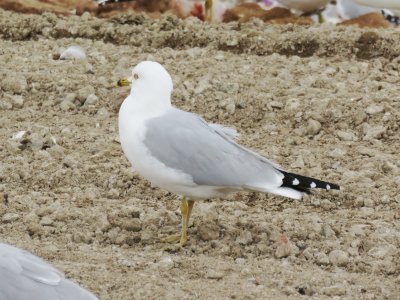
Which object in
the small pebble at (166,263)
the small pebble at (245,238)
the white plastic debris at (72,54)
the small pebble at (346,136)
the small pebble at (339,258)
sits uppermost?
the white plastic debris at (72,54)

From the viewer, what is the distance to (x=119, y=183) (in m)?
4.88

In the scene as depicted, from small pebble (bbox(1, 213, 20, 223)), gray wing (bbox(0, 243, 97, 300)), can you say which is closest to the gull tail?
small pebble (bbox(1, 213, 20, 223))

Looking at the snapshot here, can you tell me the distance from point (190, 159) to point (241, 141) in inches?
46.5

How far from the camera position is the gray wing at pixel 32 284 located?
3.14m

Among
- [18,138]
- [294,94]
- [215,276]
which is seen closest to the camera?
[215,276]

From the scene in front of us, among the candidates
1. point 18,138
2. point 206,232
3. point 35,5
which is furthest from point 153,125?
point 35,5

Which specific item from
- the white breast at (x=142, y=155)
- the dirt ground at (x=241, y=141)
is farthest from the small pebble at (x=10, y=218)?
the white breast at (x=142, y=155)

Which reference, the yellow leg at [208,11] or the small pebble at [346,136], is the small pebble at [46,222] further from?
the yellow leg at [208,11]

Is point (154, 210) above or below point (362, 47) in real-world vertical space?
below

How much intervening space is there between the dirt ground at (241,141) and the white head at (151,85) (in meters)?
0.51

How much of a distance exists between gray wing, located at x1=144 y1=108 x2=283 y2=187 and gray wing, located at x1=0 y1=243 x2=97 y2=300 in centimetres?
108

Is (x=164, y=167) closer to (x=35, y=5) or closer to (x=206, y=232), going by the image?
(x=206, y=232)

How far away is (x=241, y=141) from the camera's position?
211 inches

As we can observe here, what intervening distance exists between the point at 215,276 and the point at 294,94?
6.69ft
